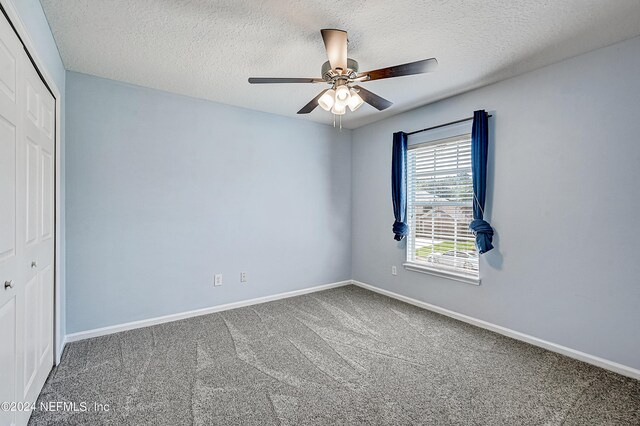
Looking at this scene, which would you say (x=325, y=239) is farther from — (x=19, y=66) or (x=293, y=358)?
(x=19, y=66)

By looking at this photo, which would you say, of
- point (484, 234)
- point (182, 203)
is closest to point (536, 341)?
point (484, 234)

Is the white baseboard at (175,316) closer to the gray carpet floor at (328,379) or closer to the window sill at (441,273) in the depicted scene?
the gray carpet floor at (328,379)

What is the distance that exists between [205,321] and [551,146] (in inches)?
152

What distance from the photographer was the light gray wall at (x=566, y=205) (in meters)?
2.28

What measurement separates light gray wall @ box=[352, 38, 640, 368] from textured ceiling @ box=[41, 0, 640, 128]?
0.93ft

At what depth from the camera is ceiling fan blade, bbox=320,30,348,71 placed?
1866 millimetres

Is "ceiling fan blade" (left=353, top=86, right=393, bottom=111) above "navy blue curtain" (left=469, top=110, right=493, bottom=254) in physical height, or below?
above

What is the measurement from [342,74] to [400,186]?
2.13m

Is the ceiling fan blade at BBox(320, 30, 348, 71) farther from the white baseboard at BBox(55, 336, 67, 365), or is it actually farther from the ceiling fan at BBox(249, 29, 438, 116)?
the white baseboard at BBox(55, 336, 67, 365)

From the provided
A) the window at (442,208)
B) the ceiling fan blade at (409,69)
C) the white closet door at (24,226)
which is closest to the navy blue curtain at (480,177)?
the window at (442,208)

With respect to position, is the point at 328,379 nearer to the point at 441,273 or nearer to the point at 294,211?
the point at 441,273

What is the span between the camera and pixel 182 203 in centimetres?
338

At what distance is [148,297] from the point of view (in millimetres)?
3197

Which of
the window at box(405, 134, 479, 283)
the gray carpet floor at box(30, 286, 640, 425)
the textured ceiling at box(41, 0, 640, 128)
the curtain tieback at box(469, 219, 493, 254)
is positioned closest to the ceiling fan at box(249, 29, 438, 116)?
the textured ceiling at box(41, 0, 640, 128)
